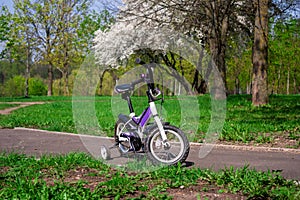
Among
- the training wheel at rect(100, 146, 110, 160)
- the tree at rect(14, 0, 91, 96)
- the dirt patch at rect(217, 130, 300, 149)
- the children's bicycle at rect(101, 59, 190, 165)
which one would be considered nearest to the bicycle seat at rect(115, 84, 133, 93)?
the children's bicycle at rect(101, 59, 190, 165)

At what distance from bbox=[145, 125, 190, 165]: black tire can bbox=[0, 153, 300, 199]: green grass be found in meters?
0.31

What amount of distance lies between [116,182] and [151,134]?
115 cm

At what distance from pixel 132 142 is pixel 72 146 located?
2.93 metres

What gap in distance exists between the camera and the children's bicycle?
606cm

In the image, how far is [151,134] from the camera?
606cm

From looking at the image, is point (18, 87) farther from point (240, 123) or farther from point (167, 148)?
point (167, 148)

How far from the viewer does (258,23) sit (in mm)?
16906

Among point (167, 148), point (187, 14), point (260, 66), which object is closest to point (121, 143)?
point (167, 148)

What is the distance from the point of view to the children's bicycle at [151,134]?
606 cm

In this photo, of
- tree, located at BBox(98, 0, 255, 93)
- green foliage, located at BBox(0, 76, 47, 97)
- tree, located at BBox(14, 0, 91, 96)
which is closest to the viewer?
tree, located at BBox(98, 0, 255, 93)

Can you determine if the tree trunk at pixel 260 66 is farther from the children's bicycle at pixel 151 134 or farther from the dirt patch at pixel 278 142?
the children's bicycle at pixel 151 134

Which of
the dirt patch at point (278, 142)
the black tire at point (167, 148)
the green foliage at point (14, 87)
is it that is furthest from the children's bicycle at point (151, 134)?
the green foliage at point (14, 87)

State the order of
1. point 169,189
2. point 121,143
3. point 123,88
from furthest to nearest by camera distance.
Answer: point 121,143 → point 123,88 → point 169,189

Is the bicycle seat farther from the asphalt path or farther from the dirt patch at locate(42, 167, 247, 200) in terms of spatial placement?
the dirt patch at locate(42, 167, 247, 200)
